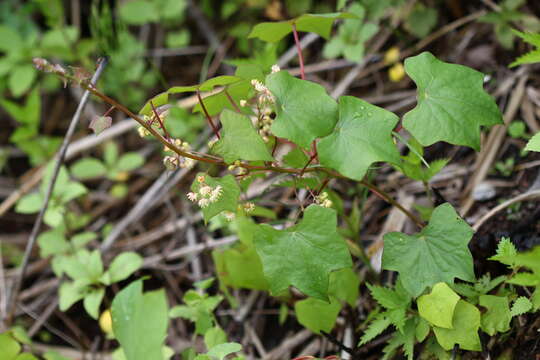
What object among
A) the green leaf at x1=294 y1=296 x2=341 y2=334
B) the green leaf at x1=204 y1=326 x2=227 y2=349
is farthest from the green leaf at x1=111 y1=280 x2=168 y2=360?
the green leaf at x1=294 y1=296 x2=341 y2=334

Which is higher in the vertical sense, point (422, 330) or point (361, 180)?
point (361, 180)

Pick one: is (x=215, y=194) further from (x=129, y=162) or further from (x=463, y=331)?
(x=129, y=162)

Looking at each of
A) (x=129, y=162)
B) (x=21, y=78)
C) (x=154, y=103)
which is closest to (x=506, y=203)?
(x=154, y=103)

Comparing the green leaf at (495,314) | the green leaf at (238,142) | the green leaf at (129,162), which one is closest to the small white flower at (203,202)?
the green leaf at (238,142)

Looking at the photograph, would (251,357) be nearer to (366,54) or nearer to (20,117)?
(366,54)

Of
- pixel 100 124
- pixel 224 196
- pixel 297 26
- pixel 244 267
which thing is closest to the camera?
pixel 100 124

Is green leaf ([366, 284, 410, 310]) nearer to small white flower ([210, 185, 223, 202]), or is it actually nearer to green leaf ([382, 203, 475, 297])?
green leaf ([382, 203, 475, 297])
